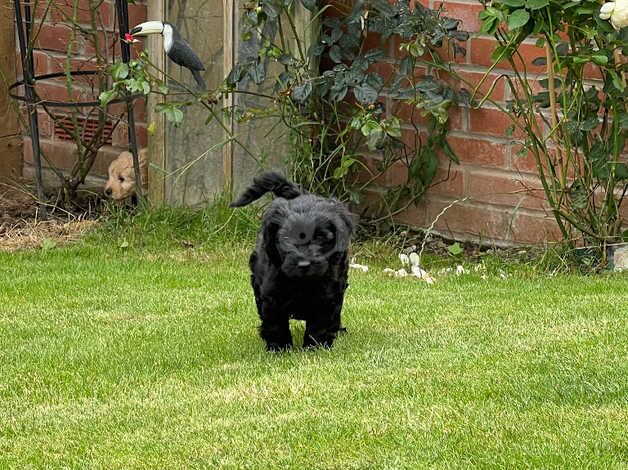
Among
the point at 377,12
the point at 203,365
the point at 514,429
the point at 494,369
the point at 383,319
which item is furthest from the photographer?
the point at 377,12

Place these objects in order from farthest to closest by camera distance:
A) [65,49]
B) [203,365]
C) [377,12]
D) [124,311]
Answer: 1. [65,49]
2. [377,12]
3. [124,311]
4. [203,365]

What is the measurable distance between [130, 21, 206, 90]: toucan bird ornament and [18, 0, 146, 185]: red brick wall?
0.86 meters

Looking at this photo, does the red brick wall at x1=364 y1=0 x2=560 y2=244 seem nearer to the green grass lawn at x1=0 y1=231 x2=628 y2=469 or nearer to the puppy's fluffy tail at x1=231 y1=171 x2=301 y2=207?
the green grass lawn at x1=0 y1=231 x2=628 y2=469

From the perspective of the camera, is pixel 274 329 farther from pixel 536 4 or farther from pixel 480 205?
pixel 480 205

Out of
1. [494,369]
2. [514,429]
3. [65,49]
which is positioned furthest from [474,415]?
[65,49]

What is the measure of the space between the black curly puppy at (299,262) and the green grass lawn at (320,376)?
0.13 metres

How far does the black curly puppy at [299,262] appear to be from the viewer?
4.70m

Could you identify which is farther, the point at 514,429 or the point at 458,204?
the point at 458,204

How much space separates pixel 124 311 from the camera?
615 centimetres

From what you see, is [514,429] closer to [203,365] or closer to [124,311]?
[203,365]

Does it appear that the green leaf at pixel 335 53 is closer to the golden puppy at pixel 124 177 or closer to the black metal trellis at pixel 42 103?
the black metal trellis at pixel 42 103

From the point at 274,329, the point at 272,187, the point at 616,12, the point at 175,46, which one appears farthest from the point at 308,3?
the point at 274,329

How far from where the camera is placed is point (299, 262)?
464 centimetres

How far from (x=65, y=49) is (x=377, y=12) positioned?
2.70 m
